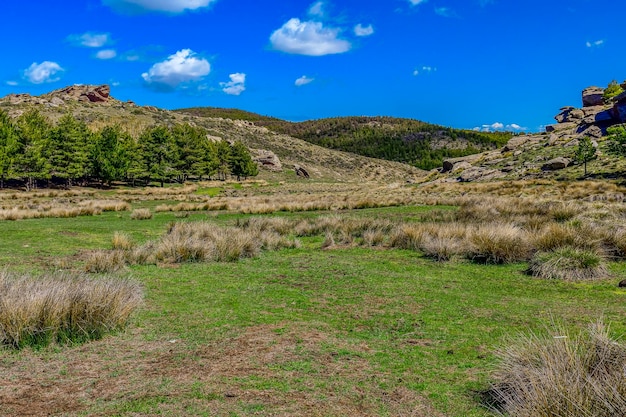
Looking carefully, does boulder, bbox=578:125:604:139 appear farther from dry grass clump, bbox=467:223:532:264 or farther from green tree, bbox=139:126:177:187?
dry grass clump, bbox=467:223:532:264

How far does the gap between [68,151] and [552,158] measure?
64524mm

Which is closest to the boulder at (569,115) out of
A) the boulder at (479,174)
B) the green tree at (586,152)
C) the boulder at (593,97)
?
the boulder at (593,97)

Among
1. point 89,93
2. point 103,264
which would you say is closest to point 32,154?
point 103,264

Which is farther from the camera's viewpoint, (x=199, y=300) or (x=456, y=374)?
(x=199, y=300)

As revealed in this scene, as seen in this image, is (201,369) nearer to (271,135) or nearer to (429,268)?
(429,268)

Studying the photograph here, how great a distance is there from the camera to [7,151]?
55469mm

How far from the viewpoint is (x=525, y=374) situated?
4.33 m

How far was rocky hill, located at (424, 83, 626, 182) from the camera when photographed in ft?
167

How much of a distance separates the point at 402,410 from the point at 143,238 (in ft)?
48.9

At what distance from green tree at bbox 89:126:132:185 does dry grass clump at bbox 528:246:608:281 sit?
2440 inches

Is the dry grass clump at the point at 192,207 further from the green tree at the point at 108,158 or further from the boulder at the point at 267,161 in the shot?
the boulder at the point at 267,161


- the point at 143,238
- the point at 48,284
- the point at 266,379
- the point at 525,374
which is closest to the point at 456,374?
the point at 525,374

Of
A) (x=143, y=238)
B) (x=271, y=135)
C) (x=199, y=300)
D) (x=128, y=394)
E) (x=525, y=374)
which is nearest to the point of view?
(x=525, y=374)

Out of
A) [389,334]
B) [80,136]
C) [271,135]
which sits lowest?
[389,334]
